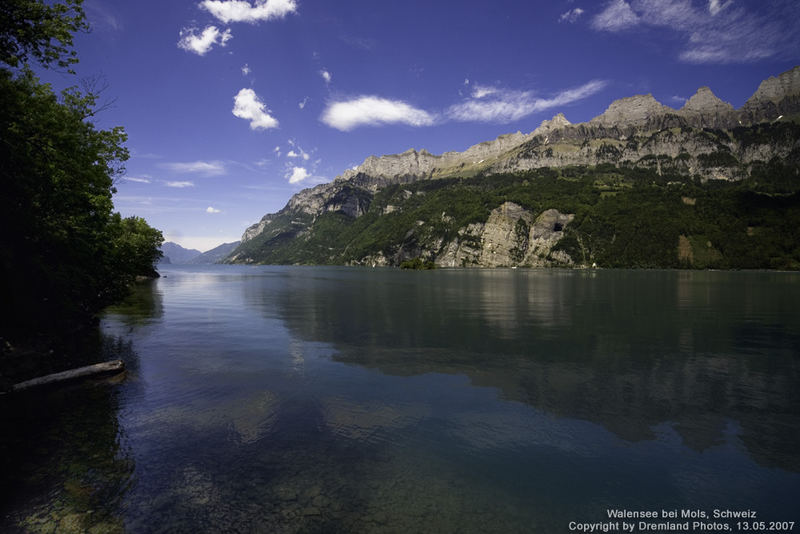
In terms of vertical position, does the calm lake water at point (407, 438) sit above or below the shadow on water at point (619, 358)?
above

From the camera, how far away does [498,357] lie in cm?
2761

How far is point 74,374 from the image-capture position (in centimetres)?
2114

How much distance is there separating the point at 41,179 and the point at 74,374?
11.5 meters

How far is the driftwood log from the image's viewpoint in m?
19.6

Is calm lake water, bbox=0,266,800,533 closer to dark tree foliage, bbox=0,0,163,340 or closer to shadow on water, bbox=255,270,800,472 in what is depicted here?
shadow on water, bbox=255,270,800,472

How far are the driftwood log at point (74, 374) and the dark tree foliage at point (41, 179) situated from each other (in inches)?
217

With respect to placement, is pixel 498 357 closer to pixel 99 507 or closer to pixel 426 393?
pixel 426 393

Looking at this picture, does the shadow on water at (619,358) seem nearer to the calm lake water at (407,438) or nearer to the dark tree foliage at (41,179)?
the calm lake water at (407,438)

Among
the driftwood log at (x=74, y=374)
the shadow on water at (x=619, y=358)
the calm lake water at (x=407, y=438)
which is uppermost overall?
the driftwood log at (x=74, y=374)

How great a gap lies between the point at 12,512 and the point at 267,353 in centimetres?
1930

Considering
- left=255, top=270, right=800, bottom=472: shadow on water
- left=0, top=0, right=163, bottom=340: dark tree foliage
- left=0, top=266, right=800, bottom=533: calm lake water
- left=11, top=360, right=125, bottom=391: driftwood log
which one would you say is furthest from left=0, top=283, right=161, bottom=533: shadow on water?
left=255, top=270, right=800, bottom=472: shadow on water

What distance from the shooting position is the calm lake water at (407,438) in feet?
34.4

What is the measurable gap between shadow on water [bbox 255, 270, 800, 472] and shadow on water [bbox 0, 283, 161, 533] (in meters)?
14.2

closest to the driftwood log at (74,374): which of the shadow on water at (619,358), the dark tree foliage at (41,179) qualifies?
the dark tree foliage at (41,179)
